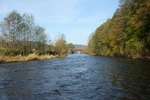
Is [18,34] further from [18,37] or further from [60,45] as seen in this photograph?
[60,45]

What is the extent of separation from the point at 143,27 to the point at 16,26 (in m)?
29.0

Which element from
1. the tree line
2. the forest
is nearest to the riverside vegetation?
the tree line

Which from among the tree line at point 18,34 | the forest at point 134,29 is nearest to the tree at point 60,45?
the tree line at point 18,34

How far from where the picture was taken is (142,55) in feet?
99.0

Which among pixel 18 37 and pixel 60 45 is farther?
pixel 60 45

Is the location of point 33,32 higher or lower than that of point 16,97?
higher

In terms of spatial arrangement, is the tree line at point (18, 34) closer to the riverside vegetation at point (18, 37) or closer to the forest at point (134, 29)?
the riverside vegetation at point (18, 37)

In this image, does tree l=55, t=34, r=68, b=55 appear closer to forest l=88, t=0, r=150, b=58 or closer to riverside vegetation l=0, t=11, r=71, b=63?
riverside vegetation l=0, t=11, r=71, b=63

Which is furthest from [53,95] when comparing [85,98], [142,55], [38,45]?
[38,45]

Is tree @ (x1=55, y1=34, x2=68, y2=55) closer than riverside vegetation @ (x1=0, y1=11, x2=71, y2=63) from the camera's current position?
No

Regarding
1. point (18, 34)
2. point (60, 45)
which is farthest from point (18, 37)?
point (60, 45)

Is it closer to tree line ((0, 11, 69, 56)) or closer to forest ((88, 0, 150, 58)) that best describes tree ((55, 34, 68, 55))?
tree line ((0, 11, 69, 56))

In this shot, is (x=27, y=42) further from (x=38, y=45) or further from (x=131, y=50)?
(x=131, y=50)

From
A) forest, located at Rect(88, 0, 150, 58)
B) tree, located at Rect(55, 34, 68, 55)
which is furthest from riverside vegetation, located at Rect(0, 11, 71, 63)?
forest, located at Rect(88, 0, 150, 58)
